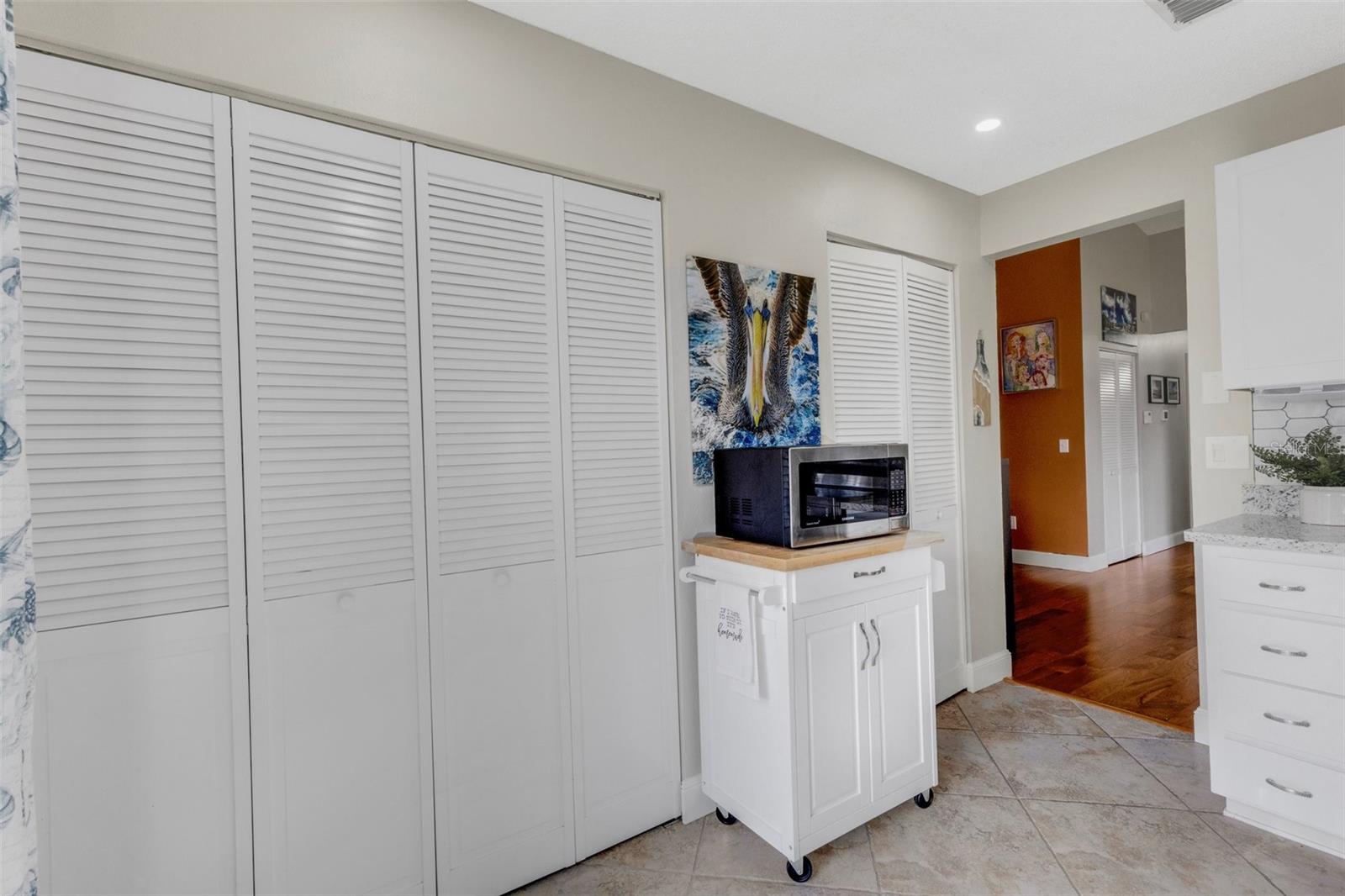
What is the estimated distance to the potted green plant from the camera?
7.00ft

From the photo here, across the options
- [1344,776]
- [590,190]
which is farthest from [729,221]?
[1344,776]

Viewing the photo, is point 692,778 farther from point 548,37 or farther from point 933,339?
point 548,37

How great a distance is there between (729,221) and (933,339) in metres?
1.34

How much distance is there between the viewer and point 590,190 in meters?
2.07

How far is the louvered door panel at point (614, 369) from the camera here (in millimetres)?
2023

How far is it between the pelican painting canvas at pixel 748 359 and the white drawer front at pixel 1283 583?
4.53ft

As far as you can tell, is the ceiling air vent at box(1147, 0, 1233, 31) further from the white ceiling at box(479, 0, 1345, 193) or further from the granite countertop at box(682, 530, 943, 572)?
the granite countertop at box(682, 530, 943, 572)

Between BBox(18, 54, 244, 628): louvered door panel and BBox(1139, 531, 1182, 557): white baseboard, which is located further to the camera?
BBox(1139, 531, 1182, 557): white baseboard

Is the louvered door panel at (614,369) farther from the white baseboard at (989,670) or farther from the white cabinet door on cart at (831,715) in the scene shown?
the white baseboard at (989,670)

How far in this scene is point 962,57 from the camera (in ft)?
6.99

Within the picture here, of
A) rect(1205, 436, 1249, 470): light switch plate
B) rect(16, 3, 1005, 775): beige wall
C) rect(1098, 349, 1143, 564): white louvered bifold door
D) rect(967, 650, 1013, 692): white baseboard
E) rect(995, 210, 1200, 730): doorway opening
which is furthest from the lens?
rect(1098, 349, 1143, 564): white louvered bifold door

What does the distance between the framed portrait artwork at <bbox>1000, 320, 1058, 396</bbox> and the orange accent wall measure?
0.05 m

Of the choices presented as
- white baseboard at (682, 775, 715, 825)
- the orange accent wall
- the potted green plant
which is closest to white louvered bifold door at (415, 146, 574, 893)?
white baseboard at (682, 775, 715, 825)

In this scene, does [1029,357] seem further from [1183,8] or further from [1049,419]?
[1183,8]
